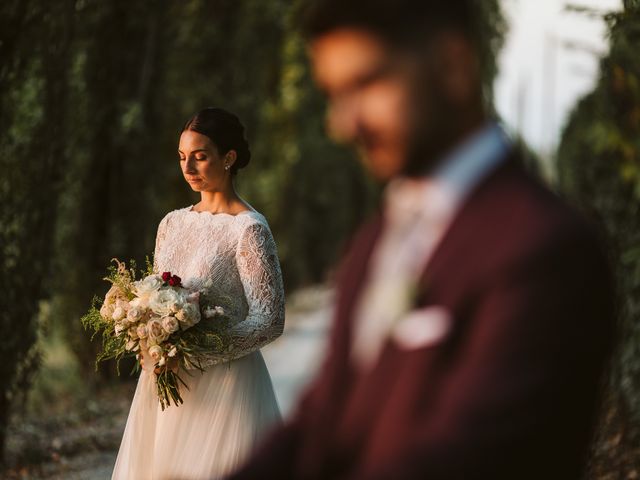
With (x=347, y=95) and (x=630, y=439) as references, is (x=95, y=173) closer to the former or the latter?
(x=630, y=439)

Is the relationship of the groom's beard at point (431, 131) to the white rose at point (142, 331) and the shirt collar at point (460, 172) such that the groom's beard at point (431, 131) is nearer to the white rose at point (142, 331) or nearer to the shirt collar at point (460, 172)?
the shirt collar at point (460, 172)

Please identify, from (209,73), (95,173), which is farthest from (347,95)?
(209,73)

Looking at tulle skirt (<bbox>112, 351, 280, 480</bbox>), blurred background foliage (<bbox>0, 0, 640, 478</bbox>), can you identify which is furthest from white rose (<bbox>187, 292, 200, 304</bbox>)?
blurred background foliage (<bbox>0, 0, 640, 478</bbox>)

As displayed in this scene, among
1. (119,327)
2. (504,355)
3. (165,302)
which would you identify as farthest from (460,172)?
(119,327)

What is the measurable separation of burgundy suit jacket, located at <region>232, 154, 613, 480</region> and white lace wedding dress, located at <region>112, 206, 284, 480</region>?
290cm

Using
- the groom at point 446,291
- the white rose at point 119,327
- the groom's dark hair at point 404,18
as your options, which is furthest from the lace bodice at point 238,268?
the groom's dark hair at point 404,18

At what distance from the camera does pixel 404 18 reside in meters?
1.32

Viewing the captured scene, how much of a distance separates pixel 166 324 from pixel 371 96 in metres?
2.85

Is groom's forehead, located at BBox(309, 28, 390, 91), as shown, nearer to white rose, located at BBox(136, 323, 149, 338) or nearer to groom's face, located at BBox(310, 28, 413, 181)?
groom's face, located at BBox(310, 28, 413, 181)

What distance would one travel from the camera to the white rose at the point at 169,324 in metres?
4.04

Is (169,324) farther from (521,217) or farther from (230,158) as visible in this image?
(521,217)

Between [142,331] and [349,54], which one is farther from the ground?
[349,54]

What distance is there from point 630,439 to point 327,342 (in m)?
5.09

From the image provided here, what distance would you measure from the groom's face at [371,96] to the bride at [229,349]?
2855 millimetres
